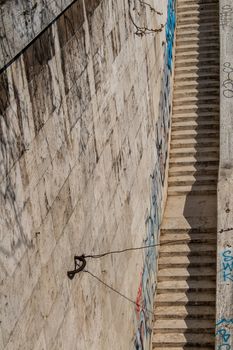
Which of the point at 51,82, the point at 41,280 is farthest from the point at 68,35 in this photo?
the point at 41,280

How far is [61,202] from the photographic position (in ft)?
28.5

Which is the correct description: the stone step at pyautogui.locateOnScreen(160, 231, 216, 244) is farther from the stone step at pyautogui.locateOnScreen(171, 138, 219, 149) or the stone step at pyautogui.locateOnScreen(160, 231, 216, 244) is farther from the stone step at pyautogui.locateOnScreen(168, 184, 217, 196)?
the stone step at pyautogui.locateOnScreen(171, 138, 219, 149)

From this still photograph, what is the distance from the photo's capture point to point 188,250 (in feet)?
52.1

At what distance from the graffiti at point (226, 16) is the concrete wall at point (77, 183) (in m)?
5.35

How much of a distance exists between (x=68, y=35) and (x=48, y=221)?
2400 millimetres

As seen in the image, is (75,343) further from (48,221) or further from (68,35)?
(68,35)

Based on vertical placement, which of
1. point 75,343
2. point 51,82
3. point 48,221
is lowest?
point 75,343

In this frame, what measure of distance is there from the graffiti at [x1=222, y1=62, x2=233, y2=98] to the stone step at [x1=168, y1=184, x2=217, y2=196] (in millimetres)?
2451

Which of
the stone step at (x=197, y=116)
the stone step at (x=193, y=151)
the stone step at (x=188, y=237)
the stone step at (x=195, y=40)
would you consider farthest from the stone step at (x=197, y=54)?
the stone step at (x=188, y=237)

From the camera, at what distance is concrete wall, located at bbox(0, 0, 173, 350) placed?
7.29 metres

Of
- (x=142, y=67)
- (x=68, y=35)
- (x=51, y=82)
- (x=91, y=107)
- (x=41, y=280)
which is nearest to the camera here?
(x=41, y=280)

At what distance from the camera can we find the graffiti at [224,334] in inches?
544

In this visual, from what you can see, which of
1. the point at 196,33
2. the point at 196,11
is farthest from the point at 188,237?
the point at 196,11

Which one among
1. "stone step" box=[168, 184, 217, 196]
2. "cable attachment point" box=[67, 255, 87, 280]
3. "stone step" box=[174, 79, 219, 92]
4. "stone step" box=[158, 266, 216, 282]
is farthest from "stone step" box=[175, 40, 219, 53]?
"cable attachment point" box=[67, 255, 87, 280]
